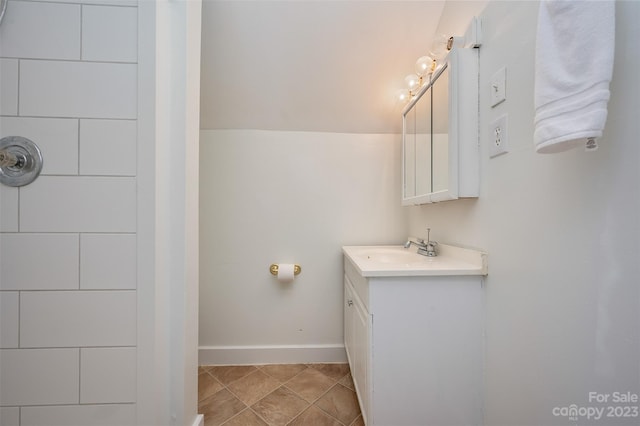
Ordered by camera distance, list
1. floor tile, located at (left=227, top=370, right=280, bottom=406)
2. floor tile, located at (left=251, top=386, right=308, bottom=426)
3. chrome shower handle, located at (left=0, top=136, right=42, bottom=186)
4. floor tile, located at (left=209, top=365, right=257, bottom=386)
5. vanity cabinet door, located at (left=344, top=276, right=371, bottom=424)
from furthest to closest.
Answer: floor tile, located at (left=209, top=365, right=257, bottom=386), floor tile, located at (left=227, top=370, right=280, bottom=406), floor tile, located at (left=251, top=386, right=308, bottom=426), vanity cabinet door, located at (left=344, top=276, right=371, bottom=424), chrome shower handle, located at (left=0, top=136, right=42, bottom=186)

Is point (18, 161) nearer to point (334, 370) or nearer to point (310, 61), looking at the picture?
point (310, 61)

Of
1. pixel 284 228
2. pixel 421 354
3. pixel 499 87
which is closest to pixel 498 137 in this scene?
pixel 499 87

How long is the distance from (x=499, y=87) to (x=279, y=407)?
5.81 feet

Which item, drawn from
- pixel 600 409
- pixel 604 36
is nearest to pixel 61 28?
pixel 604 36

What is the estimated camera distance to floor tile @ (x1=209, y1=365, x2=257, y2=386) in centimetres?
160

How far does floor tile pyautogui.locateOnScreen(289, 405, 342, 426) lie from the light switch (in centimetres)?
157

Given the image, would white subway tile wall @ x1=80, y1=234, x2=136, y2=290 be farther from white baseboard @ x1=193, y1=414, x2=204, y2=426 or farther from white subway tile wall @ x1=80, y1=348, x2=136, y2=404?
white baseboard @ x1=193, y1=414, x2=204, y2=426

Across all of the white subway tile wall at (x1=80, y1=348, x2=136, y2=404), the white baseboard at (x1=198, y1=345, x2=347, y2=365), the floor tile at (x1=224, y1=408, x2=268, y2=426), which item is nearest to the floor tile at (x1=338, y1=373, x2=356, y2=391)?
the white baseboard at (x1=198, y1=345, x2=347, y2=365)

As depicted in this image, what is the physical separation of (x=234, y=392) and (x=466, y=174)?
168 cm

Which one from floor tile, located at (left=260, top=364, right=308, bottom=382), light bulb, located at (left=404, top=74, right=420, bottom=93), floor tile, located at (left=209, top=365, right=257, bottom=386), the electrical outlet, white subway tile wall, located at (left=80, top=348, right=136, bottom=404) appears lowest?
floor tile, located at (left=209, top=365, right=257, bottom=386)

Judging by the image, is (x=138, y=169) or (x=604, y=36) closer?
(x=604, y=36)

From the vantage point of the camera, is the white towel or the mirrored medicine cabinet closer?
the white towel

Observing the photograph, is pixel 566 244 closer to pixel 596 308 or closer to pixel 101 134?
pixel 596 308

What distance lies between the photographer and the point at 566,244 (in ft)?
2.34
